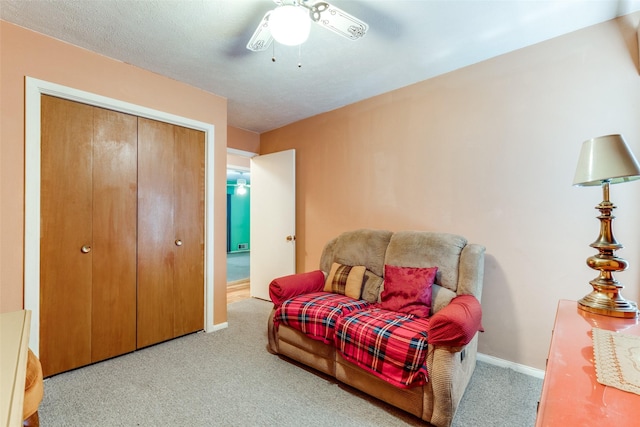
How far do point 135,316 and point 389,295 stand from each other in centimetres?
218

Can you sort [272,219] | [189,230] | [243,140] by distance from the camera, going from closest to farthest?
1. [189,230]
2. [272,219]
3. [243,140]

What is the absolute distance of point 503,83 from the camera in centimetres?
227

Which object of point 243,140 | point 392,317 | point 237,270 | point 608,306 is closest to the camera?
point 608,306

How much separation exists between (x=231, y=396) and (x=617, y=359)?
1.96m

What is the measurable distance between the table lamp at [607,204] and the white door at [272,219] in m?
2.84

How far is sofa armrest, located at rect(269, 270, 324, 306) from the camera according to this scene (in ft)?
7.86

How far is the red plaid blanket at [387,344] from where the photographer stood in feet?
5.30

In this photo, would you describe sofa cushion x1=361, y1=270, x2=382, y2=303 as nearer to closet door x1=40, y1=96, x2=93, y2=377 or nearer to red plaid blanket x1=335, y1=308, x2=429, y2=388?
red plaid blanket x1=335, y1=308, x2=429, y2=388

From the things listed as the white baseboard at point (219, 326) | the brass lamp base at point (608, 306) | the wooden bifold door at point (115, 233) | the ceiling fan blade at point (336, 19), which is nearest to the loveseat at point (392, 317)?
A: the brass lamp base at point (608, 306)

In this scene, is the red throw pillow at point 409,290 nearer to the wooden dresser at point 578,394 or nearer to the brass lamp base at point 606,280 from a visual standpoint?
the brass lamp base at point 606,280

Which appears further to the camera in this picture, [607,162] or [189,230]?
[189,230]

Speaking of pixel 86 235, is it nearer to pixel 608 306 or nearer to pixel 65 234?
pixel 65 234

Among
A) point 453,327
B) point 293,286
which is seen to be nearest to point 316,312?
point 293,286

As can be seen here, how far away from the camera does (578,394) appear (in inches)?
28.2
